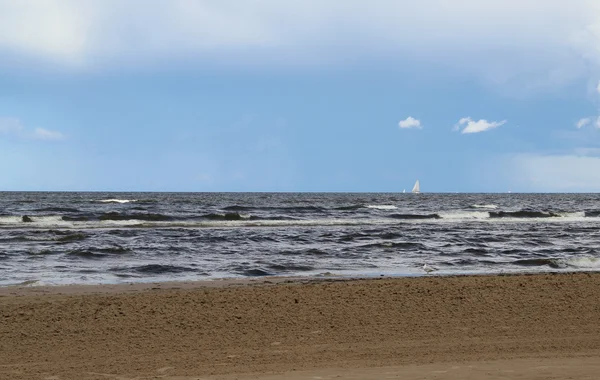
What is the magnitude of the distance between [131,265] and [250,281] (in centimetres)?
399

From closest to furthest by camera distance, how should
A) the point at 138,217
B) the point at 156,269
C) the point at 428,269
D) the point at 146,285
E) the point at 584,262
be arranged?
the point at 146,285 → the point at 156,269 → the point at 428,269 → the point at 584,262 → the point at 138,217

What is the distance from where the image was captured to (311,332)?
24.8 feet

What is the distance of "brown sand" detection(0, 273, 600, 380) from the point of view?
20.2ft

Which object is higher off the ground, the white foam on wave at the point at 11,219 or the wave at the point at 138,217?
the wave at the point at 138,217

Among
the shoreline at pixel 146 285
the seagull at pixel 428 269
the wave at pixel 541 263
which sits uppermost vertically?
the wave at pixel 541 263

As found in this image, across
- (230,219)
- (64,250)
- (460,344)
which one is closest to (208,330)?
(460,344)

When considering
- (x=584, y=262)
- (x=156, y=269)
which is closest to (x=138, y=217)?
(x=156, y=269)

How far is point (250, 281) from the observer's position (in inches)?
482

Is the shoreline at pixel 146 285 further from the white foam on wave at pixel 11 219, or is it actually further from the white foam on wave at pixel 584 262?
the white foam on wave at pixel 11 219

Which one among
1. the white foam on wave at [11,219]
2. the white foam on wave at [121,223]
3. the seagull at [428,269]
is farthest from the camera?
the white foam on wave at [11,219]

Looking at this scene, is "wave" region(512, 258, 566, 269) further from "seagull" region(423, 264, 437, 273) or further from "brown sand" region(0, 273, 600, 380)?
"brown sand" region(0, 273, 600, 380)

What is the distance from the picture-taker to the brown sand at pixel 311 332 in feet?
20.2

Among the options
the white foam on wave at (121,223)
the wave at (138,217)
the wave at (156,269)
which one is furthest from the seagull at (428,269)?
the wave at (138,217)

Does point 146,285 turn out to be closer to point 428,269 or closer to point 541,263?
point 428,269
